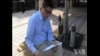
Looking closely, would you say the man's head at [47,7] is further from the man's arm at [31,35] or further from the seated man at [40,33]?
the man's arm at [31,35]

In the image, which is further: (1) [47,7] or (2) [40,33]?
(2) [40,33]

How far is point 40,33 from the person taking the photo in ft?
8.64

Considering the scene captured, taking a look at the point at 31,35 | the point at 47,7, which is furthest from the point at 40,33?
the point at 47,7

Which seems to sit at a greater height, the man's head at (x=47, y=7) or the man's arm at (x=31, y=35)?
the man's head at (x=47, y=7)

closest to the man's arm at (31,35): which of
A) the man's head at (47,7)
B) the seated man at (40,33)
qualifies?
the seated man at (40,33)

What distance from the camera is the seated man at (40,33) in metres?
2.52

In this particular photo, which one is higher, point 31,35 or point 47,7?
point 47,7

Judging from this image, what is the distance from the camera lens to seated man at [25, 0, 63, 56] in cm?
252

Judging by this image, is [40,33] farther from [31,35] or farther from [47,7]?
[47,7]

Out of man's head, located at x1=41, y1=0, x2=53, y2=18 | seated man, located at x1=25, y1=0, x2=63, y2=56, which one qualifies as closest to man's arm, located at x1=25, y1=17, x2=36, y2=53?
seated man, located at x1=25, y1=0, x2=63, y2=56

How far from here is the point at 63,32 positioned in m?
9.55

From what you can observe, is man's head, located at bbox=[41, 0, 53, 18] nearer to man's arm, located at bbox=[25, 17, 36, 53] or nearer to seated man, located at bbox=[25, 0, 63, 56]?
seated man, located at bbox=[25, 0, 63, 56]
